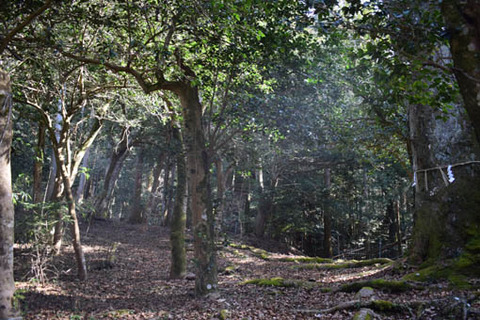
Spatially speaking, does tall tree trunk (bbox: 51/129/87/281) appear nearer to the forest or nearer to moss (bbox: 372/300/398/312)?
the forest

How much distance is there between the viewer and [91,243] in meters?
14.4

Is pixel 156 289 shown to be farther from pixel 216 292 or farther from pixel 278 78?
pixel 278 78

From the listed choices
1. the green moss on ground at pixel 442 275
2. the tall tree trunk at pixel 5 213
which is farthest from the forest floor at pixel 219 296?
the tall tree trunk at pixel 5 213

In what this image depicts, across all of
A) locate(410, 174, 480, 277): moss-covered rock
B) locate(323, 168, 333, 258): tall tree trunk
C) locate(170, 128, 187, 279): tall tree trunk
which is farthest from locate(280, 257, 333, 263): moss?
locate(410, 174, 480, 277): moss-covered rock

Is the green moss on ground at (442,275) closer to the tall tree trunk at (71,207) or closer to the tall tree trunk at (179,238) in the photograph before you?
the tall tree trunk at (179,238)

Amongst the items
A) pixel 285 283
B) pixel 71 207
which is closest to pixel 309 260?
pixel 285 283

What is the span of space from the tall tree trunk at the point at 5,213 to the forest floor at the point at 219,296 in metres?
1.92

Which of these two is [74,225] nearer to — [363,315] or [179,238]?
[179,238]

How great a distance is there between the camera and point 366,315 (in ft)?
15.0

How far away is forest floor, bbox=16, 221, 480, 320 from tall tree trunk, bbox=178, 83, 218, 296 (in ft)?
1.32

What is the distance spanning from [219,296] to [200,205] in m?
1.87

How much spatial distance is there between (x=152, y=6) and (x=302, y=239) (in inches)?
718

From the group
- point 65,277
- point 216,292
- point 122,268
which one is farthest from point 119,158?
point 216,292

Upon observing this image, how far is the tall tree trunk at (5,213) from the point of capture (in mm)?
4203
